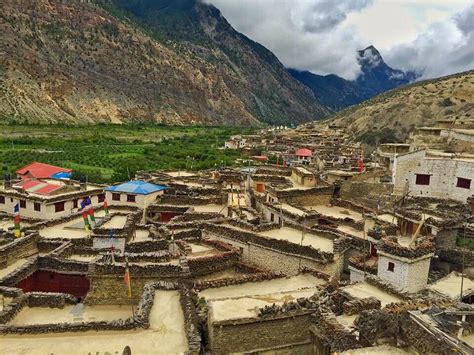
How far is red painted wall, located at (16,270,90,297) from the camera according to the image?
60.0 feet

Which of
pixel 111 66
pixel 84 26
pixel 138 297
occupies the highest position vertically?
pixel 84 26

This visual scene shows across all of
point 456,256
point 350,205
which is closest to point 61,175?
point 350,205

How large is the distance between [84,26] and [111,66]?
15.4 meters

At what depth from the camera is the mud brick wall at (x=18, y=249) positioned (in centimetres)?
1875

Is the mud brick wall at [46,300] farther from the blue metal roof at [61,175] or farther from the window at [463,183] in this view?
the blue metal roof at [61,175]

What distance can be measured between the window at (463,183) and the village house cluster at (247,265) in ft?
0.19

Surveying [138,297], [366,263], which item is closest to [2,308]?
[138,297]

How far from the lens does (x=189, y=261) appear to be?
18.5m

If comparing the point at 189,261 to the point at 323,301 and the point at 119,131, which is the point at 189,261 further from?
the point at 119,131

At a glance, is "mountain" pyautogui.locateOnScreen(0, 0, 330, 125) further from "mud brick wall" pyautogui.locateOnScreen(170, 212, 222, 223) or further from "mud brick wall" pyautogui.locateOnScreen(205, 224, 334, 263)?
"mud brick wall" pyautogui.locateOnScreen(205, 224, 334, 263)

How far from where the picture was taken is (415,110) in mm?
86312

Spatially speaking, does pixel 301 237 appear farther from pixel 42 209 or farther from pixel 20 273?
pixel 42 209

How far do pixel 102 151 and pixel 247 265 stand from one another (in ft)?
210

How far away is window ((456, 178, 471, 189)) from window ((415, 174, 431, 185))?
180 centimetres
